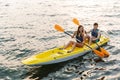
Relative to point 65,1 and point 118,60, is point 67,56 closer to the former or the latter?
point 118,60

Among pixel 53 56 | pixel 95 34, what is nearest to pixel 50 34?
pixel 95 34

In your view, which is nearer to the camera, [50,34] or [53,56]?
[53,56]

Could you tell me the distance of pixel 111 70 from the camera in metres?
11.7

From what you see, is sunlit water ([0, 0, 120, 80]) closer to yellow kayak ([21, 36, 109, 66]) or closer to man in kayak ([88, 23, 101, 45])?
yellow kayak ([21, 36, 109, 66])

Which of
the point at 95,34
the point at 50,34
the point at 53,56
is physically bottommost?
the point at 53,56

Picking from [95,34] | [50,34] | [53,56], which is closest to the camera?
[53,56]

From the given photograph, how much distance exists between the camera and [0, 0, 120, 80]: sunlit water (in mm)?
11445

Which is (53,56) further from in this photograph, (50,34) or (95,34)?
(50,34)

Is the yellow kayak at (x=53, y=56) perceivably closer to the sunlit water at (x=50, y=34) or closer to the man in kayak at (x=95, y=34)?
the sunlit water at (x=50, y=34)

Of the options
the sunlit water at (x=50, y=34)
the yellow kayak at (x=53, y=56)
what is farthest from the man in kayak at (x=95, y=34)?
the sunlit water at (x=50, y=34)

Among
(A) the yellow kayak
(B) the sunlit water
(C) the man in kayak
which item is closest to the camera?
(A) the yellow kayak

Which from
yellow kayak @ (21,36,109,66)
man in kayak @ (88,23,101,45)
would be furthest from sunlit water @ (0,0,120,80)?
man in kayak @ (88,23,101,45)

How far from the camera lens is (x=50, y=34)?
17.9m

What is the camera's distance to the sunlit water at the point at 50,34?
11.4 metres
